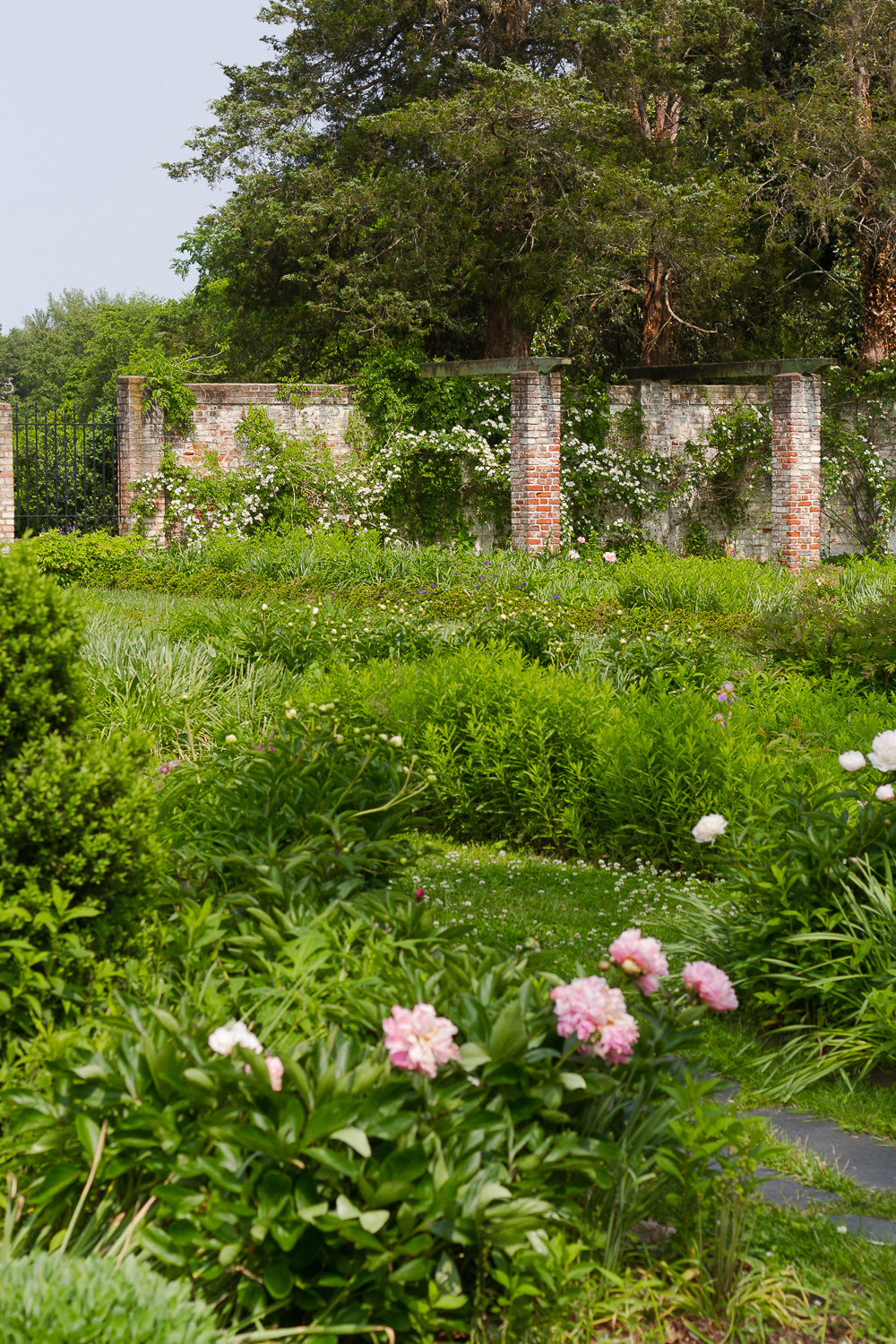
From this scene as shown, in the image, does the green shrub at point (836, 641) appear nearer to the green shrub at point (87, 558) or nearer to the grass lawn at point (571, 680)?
the grass lawn at point (571, 680)

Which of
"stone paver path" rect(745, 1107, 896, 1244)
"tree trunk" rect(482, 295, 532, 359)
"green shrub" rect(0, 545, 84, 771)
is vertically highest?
"tree trunk" rect(482, 295, 532, 359)

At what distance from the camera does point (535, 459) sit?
15.5 meters

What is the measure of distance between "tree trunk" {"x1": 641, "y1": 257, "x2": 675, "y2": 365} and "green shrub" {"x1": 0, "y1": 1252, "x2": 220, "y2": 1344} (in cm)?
1895

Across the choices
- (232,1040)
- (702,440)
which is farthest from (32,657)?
(702,440)

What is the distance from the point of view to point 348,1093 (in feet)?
7.01

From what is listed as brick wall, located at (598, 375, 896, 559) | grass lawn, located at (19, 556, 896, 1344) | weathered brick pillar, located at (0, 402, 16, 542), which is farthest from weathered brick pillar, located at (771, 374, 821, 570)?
weathered brick pillar, located at (0, 402, 16, 542)

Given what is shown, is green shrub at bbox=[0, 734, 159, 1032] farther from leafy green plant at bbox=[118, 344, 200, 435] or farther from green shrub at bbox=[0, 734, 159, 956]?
leafy green plant at bbox=[118, 344, 200, 435]

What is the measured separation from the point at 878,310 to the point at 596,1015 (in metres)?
20.9

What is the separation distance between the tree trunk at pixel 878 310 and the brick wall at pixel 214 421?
32.0 feet

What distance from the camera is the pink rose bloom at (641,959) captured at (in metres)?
2.43

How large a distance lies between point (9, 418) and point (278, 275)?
21.4 feet

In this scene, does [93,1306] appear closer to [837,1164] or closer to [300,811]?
[837,1164]

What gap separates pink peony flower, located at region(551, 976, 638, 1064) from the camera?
223 cm

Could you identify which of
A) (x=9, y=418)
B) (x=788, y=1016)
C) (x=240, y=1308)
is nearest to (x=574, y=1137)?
(x=240, y=1308)
